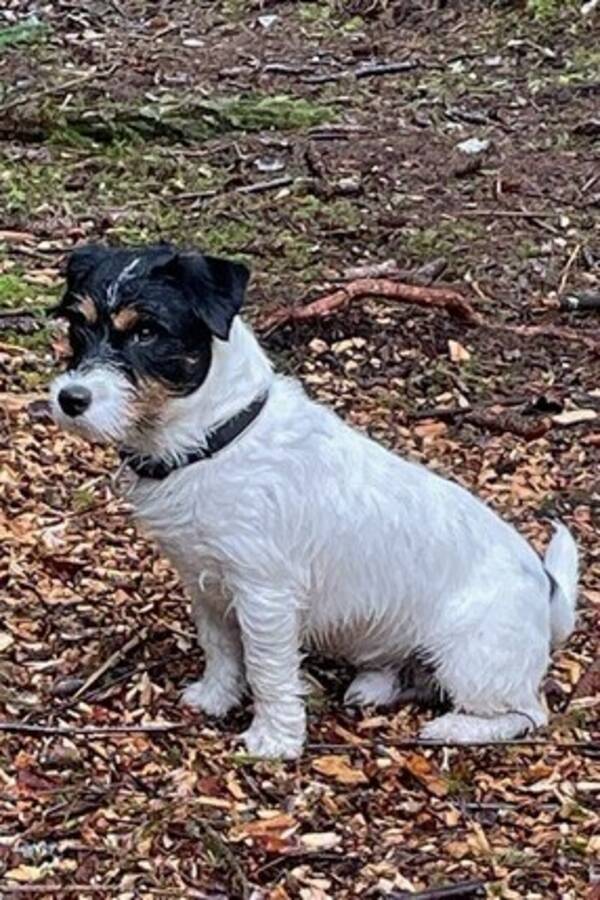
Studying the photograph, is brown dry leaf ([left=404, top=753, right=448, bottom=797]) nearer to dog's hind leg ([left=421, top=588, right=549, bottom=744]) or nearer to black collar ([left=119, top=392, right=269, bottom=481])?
dog's hind leg ([left=421, top=588, right=549, bottom=744])

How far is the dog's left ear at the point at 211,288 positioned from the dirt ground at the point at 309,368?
117 cm

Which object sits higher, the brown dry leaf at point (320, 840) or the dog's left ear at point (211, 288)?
the dog's left ear at point (211, 288)

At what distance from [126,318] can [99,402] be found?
21 centimetres

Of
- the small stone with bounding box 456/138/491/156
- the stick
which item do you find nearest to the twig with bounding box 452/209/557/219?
the small stone with bounding box 456/138/491/156

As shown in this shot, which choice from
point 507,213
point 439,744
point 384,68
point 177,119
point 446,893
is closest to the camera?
point 446,893

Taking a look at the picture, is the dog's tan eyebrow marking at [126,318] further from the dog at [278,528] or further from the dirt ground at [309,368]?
the dirt ground at [309,368]

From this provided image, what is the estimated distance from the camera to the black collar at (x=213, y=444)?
4.28m

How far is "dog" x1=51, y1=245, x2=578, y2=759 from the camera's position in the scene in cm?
409

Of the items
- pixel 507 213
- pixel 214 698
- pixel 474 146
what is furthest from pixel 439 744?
pixel 474 146

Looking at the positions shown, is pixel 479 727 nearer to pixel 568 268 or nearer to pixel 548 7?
pixel 568 268

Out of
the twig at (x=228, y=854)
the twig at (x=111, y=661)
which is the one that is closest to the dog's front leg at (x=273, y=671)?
the twig at (x=228, y=854)

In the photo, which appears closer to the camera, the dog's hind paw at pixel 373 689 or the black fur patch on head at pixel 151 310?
the black fur patch on head at pixel 151 310

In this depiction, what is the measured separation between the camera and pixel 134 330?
4.06 m

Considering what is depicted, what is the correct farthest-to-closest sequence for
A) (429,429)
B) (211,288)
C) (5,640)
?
(429,429), (5,640), (211,288)
